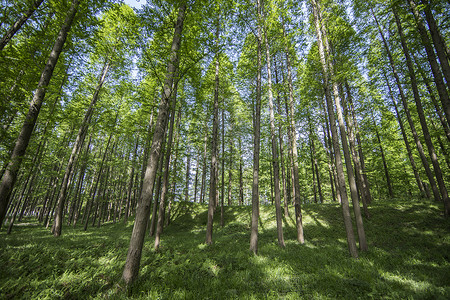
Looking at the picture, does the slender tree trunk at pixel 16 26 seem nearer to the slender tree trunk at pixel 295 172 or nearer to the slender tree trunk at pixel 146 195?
the slender tree trunk at pixel 146 195

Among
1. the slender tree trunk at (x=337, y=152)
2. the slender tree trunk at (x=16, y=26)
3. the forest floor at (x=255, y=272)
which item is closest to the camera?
the forest floor at (x=255, y=272)

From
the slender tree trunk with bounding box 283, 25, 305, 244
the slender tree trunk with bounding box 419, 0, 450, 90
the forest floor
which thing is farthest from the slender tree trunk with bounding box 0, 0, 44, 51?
the slender tree trunk with bounding box 419, 0, 450, 90

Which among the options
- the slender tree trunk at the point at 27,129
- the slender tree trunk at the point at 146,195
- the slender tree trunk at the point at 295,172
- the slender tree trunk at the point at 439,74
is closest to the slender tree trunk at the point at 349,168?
the slender tree trunk at the point at 295,172

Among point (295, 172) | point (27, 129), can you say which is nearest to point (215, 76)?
point (295, 172)

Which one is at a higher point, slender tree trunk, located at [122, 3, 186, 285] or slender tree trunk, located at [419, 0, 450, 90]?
slender tree trunk, located at [419, 0, 450, 90]

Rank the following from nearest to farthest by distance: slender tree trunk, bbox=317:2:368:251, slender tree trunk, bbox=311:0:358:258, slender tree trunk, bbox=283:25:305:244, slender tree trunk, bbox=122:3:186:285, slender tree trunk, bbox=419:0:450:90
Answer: slender tree trunk, bbox=122:3:186:285 < slender tree trunk, bbox=419:0:450:90 < slender tree trunk, bbox=311:0:358:258 < slender tree trunk, bbox=317:2:368:251 < slender tree trunk, bbox=283:25:305:244

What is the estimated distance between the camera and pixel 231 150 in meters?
22.3

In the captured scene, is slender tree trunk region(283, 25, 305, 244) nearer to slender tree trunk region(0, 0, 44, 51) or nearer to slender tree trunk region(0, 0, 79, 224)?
slender tree trunk region(0, 0, 79, 224)

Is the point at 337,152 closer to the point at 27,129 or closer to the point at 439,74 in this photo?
the point at 439,74

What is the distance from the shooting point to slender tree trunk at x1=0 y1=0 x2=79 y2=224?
16.1ft

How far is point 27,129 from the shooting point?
17.2 ft

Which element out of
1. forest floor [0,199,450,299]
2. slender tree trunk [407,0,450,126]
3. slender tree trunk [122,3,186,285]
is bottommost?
forest floor [0,199,450,299]

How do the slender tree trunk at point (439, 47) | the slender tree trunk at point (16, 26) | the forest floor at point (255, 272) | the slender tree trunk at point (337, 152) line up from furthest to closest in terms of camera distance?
the slender tree trunk at point (337, 152) < the slender tree trunk at point (439, 47) < the slender tree trunk at point (16, 26) < the forest floor at point (255, 272)

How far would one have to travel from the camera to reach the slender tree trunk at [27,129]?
490 centimetres
